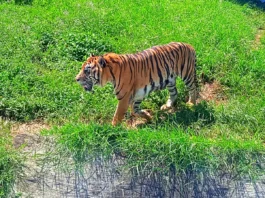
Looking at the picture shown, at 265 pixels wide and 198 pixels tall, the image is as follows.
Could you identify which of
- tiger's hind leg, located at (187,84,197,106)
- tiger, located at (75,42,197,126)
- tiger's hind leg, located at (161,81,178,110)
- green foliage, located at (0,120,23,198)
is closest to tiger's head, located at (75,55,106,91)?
tiger, located at (75,42,197,126)

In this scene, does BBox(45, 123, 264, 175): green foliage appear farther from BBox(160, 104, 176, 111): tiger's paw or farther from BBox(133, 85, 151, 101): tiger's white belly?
BBox(160, 104, 176, 111): tiger's paw

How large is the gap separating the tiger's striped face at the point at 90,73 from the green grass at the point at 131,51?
46cm

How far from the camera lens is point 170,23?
26.8ft

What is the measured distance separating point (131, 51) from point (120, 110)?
200 cm

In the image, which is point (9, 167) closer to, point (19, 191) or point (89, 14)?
point (19, 191)

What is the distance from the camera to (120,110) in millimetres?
5297

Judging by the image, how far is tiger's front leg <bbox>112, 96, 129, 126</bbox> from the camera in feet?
17.3

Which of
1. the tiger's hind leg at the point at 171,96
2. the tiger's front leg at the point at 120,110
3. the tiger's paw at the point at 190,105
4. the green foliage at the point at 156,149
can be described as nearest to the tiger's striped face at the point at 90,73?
the tiger's front leg at the point at 120,110

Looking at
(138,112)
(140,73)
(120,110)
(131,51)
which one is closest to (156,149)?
(120,110)

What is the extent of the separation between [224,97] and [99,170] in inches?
93.6

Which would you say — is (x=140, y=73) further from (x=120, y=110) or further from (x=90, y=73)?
(x=90, y=73)

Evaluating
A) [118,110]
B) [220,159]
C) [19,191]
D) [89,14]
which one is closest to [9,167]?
[19,191]

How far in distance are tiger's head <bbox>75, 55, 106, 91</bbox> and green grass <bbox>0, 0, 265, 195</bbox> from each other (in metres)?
0.46

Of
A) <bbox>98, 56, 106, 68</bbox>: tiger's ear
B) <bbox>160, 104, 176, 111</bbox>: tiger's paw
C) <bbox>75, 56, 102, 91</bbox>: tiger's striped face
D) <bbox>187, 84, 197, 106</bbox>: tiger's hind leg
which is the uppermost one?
<bbox>98, 56, 106, 68</bbox>: tiger's ear
